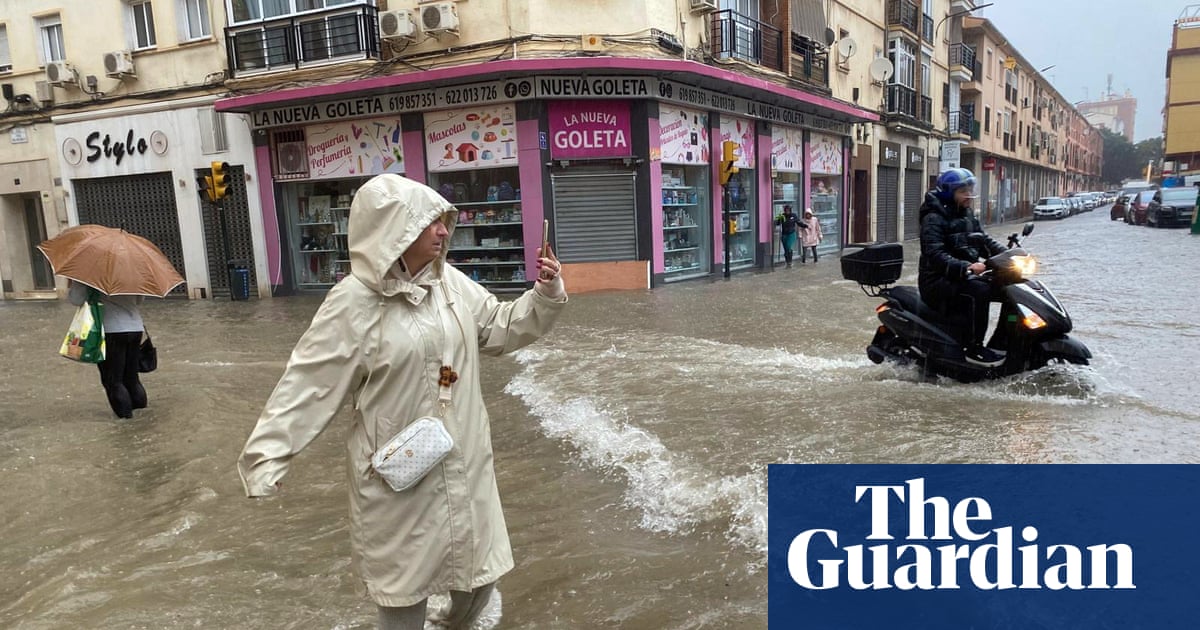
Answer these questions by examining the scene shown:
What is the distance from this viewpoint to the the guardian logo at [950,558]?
2.83m

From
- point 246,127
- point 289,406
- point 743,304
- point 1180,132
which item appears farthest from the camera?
point 1180,132

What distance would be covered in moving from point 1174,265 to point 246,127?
62.6ft

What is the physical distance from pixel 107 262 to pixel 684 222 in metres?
12.0

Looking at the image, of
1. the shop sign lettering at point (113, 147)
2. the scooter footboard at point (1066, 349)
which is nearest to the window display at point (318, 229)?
the shop sign lettering at point (113, 147)

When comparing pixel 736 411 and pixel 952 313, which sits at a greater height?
pixel 952 313

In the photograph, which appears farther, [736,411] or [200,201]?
[200,201]

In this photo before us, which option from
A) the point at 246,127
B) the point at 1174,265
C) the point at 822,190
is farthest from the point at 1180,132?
the point at 246,127

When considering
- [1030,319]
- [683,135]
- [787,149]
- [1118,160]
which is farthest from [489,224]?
[1118,160]

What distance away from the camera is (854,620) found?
9.02 feet

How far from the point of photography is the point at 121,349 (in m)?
6.62

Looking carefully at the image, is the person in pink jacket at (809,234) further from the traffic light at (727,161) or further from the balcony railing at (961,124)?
the balcony railing at (961,124)

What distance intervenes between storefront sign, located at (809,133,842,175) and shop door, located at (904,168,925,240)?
777 centimetres

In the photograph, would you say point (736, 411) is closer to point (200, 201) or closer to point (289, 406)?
point (289, 406)

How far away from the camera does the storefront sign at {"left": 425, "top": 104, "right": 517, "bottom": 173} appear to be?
48.2ft
